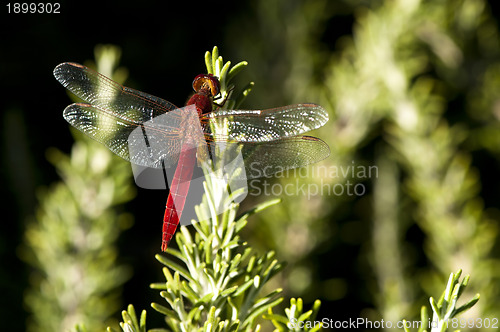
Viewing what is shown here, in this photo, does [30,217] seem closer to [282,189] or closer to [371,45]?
[282,189]

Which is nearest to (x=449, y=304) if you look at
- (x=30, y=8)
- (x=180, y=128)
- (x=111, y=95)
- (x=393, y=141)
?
(x=180, y=128)

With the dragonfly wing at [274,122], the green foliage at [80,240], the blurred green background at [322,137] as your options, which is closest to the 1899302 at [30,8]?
the blurred green background at [322,137]

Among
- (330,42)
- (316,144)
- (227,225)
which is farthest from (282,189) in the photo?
(330,42)

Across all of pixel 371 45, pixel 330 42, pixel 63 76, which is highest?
pixel 330 42

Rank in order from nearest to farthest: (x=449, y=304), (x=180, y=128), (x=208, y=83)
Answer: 1. (x=449, y=304)
2. (x=208, y=83)
3. (x=180, y=128)

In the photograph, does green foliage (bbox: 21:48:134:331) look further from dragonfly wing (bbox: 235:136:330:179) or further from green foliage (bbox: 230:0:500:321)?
green foliage (bbox: 230:0:500:321)

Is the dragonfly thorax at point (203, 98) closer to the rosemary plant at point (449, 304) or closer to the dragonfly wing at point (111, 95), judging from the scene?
the dragonfly wing at point (111, 95)

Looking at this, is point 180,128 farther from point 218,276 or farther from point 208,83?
point 218,276
